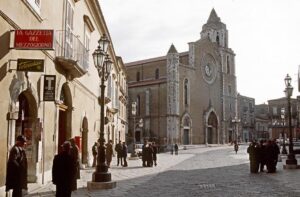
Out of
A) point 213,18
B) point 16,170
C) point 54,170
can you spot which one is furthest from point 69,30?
point 213,18

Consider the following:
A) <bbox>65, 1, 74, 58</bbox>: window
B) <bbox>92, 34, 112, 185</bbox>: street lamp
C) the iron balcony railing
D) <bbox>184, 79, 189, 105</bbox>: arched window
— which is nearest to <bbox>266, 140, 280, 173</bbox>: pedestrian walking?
<bbox>92, 34, 112, 185</bbox>: street lamp

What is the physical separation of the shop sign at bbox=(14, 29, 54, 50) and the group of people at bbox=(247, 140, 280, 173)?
36.8 ft

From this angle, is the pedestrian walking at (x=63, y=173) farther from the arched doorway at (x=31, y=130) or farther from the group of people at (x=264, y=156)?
the group of people at (x=264, y=156)

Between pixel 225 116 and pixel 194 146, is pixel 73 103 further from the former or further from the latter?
pixel 225 116

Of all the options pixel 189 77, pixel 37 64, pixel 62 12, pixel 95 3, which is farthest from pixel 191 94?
pixel 37 64

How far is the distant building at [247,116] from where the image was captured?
80525 millimetres

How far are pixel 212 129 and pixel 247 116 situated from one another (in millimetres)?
26356

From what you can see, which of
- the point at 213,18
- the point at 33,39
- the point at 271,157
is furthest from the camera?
the point at 213,18

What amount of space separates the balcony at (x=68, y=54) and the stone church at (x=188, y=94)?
113 feet

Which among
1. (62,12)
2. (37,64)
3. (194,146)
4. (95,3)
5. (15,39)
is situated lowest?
(194,146)

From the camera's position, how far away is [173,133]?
52.1 metres

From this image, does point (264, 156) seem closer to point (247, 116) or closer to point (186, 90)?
point (186, 90)

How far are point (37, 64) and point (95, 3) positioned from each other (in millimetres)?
11031

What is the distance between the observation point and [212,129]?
61906 mm
